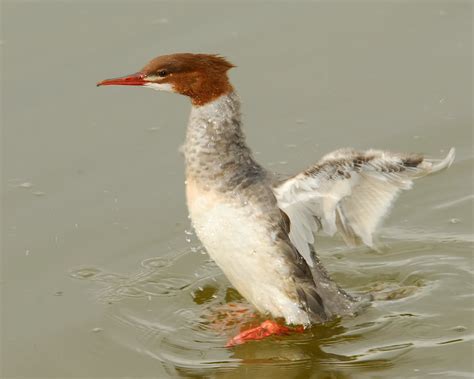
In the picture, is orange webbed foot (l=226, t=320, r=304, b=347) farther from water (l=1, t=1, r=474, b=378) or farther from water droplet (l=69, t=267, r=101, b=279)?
water droplet (l=69, t=267, r=101, b=279)

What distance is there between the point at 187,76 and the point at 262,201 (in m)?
1.03

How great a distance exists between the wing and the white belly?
0.20 metres

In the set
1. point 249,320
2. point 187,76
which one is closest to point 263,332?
point 249,320

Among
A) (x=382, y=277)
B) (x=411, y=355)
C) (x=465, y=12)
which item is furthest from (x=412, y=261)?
(x=465, y=12)

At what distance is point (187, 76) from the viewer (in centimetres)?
697

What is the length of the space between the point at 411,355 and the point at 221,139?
1957 mm

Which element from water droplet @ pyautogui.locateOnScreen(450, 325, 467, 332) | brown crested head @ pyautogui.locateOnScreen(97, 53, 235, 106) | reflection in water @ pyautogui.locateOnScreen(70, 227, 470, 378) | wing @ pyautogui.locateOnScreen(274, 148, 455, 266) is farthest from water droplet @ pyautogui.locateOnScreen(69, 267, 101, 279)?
water droplet @ pyautogui.locateOnScreen(450, 325, 467, 332)

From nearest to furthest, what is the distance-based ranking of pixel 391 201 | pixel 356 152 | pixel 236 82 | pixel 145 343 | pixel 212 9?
1. pixel 356 152
2. pixel 391 201
3. pixel 145 343
4. pixel 236 82
5. pixel 212 9

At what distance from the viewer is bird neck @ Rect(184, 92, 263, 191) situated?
679 centimetres

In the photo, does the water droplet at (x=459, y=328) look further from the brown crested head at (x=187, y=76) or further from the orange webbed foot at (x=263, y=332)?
the brown crested head at (x=187, y=76)

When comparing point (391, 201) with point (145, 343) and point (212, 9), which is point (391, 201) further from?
point (212, 9)

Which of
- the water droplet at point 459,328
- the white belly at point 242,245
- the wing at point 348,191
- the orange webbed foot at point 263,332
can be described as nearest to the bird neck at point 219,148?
the white belly at point 242,245

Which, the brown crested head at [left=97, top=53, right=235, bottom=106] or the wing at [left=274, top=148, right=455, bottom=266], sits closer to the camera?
the wing at [left=274, top=148, right=455, bottom=266]

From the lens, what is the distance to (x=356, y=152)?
6.16 meters
